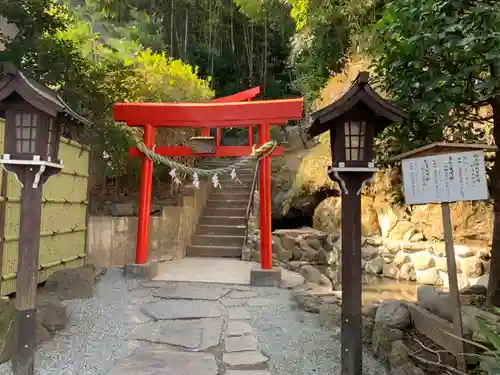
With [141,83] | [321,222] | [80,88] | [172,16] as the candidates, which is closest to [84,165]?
[80,88]

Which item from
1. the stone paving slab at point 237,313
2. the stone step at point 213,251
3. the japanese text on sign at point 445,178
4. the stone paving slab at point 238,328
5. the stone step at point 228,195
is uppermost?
the stone step at point 228,195

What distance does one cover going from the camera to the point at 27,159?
316 cm

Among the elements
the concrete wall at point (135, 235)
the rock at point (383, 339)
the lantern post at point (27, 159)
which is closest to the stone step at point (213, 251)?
the concrete wall at point (135, 235)

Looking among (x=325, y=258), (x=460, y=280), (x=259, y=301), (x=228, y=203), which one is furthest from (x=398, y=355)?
(x=228, y=203)

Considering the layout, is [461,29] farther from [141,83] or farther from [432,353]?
[141,83]

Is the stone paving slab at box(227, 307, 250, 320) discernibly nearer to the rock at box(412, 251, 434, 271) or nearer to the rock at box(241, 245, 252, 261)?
the rock at box(241, 245, 252, 261)

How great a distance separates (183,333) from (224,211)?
22.1 ft

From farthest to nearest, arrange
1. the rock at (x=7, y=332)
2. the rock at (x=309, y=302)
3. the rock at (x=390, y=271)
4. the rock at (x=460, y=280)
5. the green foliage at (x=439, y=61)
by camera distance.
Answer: the rock at (x=390, y=271), the rock at (x=460, y=280), the rock at (x=309, y=302), the rock at (x=7, y=332), the green foliage at (x=439, y=61)

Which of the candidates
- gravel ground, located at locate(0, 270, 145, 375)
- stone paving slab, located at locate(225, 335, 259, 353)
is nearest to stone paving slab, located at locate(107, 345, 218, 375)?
gravel ground, located at locate(0, 270, 145, 375)

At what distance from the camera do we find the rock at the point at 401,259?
8.79 meters

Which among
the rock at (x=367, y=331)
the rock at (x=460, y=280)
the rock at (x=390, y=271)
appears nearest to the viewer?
the rock at (x=367, y=331)

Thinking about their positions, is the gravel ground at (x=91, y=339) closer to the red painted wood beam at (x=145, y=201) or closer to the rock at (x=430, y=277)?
the red painted wood beam at (x=145, y=201)

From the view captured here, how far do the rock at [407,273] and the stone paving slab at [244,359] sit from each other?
A: 617cm

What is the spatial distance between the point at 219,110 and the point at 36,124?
3.51 metres
